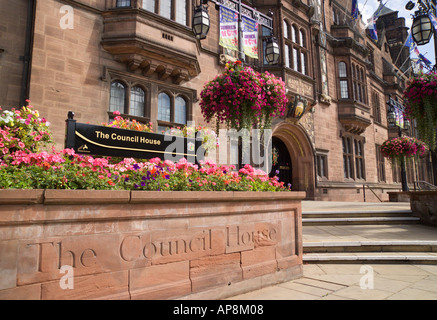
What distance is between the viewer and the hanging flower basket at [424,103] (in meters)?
8.11

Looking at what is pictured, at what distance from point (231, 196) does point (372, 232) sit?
14.8 feet

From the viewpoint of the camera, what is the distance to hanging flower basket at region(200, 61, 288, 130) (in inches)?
266

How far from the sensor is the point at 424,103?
8.23 m

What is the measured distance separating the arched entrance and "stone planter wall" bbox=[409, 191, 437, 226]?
22.2 feet

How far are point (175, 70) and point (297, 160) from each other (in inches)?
331
